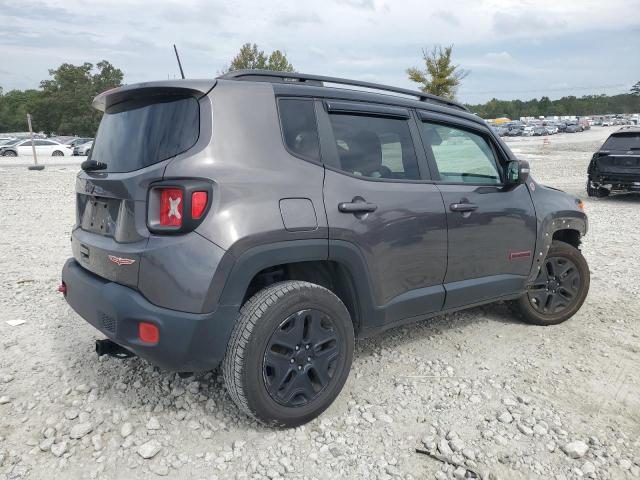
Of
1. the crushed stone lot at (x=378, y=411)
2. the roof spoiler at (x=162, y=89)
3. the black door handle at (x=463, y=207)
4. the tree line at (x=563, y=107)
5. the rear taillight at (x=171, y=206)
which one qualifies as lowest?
the crushed stone lot at (x=378, y=411)

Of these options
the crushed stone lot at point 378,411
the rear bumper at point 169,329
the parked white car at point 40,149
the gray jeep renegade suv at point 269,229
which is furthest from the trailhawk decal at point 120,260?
the parked white car at point 40,149

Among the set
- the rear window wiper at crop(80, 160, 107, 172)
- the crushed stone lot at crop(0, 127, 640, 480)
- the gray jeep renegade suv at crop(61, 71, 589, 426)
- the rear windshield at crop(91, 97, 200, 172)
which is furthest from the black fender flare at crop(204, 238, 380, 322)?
the rear window wiper at crop(80, 160, 107, 172)

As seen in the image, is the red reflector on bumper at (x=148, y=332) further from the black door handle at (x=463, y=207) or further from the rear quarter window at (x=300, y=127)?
the black door handle at (x=463, y=207)

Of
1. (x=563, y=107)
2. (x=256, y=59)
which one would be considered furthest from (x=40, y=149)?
(x=563, y=107)

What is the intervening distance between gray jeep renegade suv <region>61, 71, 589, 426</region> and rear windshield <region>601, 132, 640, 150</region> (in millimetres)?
10447

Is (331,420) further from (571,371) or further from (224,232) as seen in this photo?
(571,371)

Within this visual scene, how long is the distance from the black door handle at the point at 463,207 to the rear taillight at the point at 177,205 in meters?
1.68

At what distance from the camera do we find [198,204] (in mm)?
2404

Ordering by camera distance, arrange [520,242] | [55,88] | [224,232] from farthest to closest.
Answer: [55,88]
[520,242]
[224,232]

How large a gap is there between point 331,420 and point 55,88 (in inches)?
2867

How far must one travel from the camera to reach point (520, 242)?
3.85 metres

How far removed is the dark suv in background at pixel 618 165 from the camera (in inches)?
460

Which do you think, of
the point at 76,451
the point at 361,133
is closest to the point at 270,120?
the point at 361,133

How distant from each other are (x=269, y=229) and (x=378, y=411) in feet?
4.29
